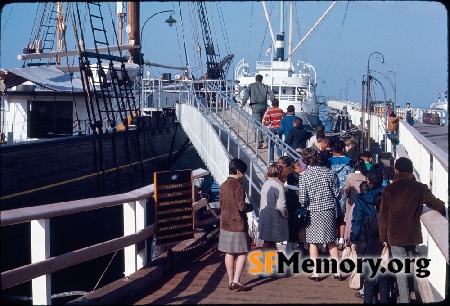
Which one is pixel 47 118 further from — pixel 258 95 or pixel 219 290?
pixel 219 290

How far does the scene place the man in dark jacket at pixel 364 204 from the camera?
5.93 m

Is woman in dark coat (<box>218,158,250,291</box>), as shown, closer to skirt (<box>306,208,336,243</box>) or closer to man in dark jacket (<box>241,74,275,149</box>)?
skirt (<box>306,208,336,243</box>)

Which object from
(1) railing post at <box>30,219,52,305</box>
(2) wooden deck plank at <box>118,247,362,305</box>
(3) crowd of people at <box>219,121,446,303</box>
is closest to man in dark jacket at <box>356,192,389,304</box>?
(3) crowd of people at <box>219,121,446,303</box>

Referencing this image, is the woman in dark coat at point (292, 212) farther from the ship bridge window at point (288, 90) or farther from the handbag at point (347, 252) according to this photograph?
the ship bridge window at point (288, 90)

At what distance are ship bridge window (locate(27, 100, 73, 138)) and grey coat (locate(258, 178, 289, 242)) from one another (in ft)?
42.4

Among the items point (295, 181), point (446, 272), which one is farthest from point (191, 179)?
point (446, 272)

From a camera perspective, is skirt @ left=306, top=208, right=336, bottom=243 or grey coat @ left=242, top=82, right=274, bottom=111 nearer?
skirt @ left=306, top=208, right=336, bottom=243

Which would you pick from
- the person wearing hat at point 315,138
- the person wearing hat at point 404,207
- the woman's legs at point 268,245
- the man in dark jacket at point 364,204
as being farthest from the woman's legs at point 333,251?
the person wearing hat at point 315,138

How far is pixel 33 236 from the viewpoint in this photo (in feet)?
16.7

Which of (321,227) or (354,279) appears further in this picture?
(321,227)

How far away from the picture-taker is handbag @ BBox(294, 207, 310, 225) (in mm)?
6871

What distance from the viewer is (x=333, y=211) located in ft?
22.3

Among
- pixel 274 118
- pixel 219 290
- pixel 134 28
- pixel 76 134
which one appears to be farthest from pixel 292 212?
pixel 134 28

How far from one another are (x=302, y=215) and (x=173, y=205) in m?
1.76
